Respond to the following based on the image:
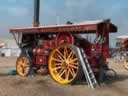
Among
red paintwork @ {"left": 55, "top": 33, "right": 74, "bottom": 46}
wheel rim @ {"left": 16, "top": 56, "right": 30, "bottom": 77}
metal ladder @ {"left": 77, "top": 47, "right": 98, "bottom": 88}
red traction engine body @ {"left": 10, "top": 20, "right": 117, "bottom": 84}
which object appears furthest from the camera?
wheel rim @ {"left": 16, "top": 56, "right": 30, "bottom": 77}

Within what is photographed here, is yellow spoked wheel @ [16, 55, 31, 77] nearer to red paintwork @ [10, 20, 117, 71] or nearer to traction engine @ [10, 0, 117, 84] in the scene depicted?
traction engine @ [10, 0, 117, 84]

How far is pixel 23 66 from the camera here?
16.0m

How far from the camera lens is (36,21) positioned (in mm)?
19719

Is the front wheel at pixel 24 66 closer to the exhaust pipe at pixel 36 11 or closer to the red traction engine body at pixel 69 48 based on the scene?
the red traction engine body at pixel 69 48

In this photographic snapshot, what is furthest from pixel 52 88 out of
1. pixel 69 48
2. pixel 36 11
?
pixel 36 11

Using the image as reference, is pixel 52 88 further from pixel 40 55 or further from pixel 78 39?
pixel 40 55

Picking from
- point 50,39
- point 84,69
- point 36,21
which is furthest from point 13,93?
point 36,21

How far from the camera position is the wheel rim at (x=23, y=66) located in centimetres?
1568

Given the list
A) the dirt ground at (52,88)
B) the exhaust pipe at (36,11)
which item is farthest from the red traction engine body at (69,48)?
the exhaust pipe at (36,11)

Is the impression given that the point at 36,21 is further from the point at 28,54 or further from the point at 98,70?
the point at 98,70

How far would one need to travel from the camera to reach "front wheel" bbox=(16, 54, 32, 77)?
15516mm

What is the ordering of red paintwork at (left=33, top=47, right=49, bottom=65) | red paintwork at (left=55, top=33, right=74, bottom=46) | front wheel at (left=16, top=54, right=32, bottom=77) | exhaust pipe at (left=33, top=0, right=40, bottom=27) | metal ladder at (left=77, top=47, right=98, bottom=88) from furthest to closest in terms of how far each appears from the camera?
exhaust pipe at (left=33, top=0, right=40, bottom=27), front wheel at (left=16, top=54, right=32, bottom=77), red paintwork at (left=33, top=47, right=49, bottom=65), red paintwork at (left=55, top=33, right=74, bottom=46), metal ladder at (left=77, top=47, right=98, bottom=88)

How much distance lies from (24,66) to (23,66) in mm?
65

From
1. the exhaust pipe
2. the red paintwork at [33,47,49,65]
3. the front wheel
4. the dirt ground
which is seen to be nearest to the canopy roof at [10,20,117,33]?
the red paintwork at [33,47,49,65]
